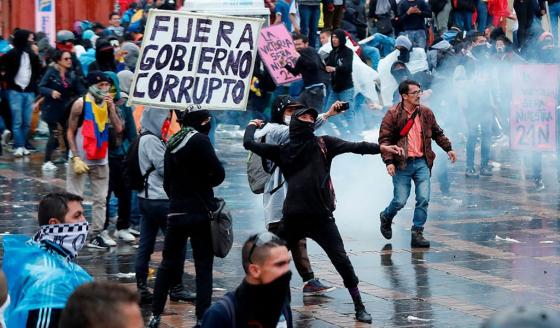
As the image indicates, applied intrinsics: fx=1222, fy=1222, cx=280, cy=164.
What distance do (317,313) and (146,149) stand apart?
1981mm

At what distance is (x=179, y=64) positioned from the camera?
10703mm

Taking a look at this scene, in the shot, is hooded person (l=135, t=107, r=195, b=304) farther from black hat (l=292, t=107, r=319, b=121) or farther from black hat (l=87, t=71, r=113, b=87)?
black hat (l=87, t=71, r=113, b=87)

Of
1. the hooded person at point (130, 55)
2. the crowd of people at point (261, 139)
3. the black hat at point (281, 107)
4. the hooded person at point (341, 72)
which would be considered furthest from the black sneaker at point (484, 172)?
the black hat at point (281, 107)

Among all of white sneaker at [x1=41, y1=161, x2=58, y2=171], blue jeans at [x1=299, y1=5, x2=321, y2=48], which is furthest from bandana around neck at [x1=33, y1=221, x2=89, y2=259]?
blue jeans at [x1=299, y1=5, x2=321, y2=48]

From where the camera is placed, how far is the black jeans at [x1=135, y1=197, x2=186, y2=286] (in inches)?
394

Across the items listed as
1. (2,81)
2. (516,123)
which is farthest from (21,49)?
(516,123)

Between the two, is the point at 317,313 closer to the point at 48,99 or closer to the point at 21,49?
the point at 48,99

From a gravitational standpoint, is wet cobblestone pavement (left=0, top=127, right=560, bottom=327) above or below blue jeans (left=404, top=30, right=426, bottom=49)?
below

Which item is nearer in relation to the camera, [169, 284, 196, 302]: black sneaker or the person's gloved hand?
[169, 284, 196, 302]: black sneaker

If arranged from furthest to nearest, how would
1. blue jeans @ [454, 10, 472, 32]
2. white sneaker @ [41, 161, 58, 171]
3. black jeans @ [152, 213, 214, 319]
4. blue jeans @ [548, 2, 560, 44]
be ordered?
blue jeans @ [454, 10, 472, 32], blue jeans @ [548, 2, 560, 44], white sneaker @ [41, 161, 58, 171], black jeans @ [152, 213, 214, 319]

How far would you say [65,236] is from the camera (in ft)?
18.9

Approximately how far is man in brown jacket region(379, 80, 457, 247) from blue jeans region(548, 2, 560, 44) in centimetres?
1111

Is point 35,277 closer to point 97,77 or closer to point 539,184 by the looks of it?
point 97,77

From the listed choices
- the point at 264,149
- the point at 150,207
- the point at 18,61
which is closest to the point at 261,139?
the point at 264,149
